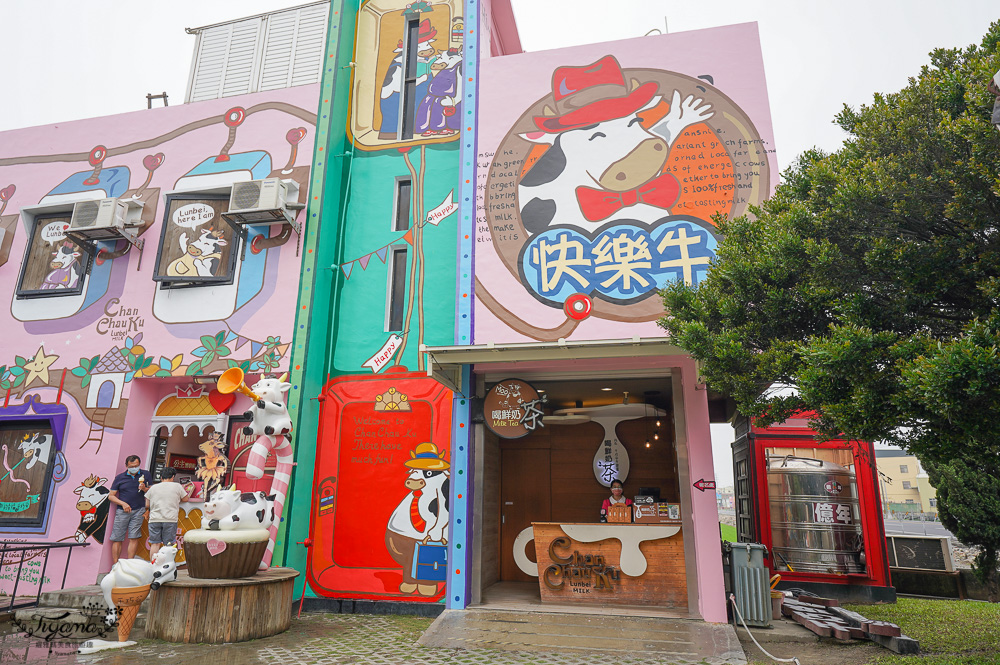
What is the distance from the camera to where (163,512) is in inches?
323

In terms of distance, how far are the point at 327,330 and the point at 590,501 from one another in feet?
17.4

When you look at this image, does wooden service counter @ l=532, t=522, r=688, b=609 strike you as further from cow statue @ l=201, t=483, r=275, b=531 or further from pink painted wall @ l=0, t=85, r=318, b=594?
pink painted wall @ l=0, t=85, r=318, b=594

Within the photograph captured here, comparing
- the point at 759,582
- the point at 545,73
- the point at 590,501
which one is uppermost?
the point at 545,73

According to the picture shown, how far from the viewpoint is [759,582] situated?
7605 millimetres

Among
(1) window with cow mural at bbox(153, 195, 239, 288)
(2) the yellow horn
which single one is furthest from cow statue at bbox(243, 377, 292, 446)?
(1) window with cow mural at bbox(153, 195, 239, 288)

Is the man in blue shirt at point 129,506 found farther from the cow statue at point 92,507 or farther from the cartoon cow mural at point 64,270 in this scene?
the cartoon cow mural at point 64,270

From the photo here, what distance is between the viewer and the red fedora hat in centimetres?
875

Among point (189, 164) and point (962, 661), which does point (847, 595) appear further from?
point (189, 164)

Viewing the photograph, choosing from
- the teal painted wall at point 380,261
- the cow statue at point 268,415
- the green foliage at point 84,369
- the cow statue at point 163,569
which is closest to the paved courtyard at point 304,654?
the cow statue at point 163,569

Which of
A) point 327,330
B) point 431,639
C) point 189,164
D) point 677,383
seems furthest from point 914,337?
point 189,164

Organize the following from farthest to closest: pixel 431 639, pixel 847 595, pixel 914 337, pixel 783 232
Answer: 1. pixel 847 595
2. pixel 431 639
3. pixel 783 232
4. pixel 914 337

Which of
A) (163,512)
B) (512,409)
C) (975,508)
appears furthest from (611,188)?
(975,508)

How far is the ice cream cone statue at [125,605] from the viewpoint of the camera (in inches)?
246

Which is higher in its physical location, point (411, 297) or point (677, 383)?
point (411, 297)
